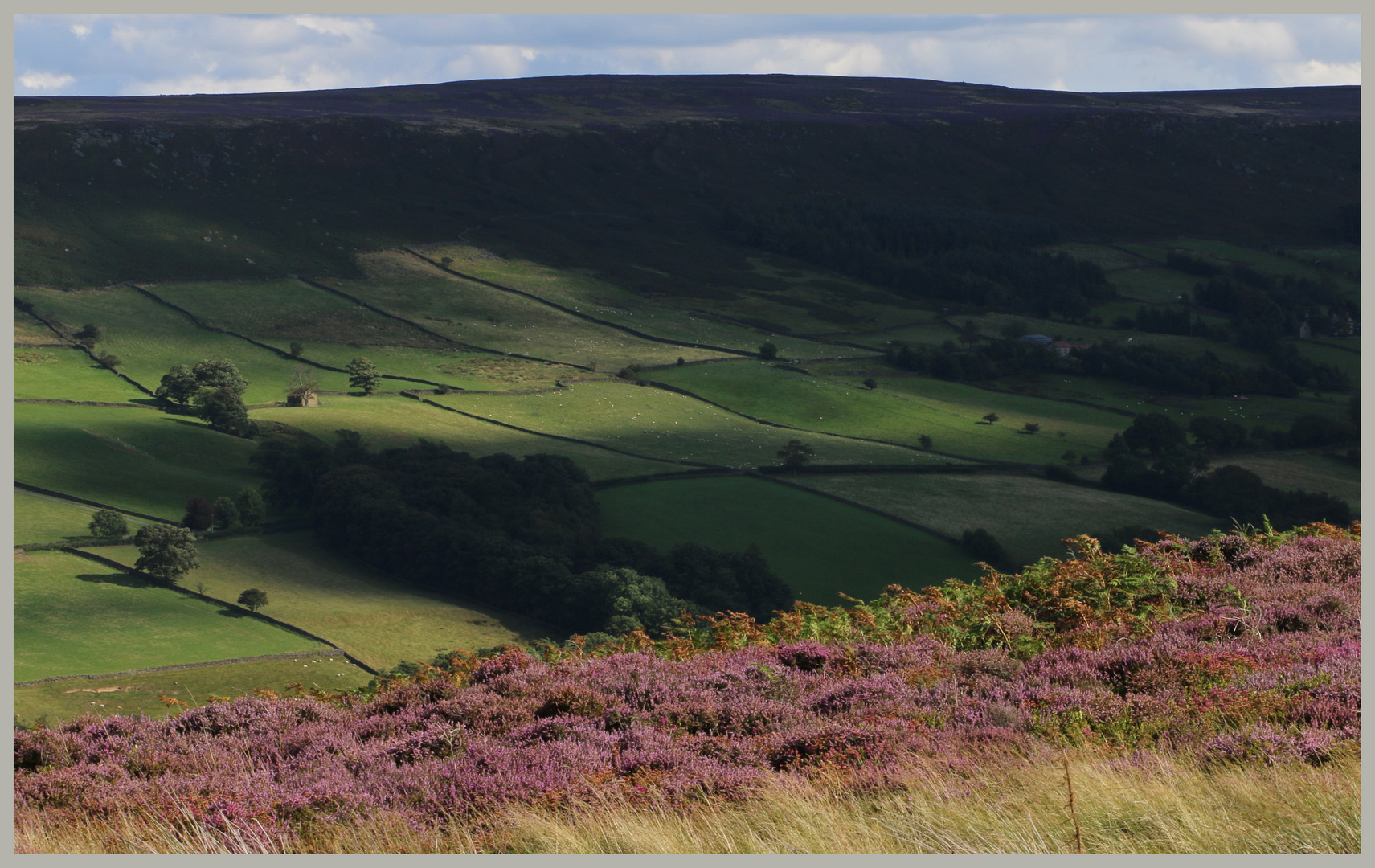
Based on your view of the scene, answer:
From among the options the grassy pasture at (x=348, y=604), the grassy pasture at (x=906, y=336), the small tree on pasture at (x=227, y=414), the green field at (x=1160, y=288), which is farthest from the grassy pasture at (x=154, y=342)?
the green field at (x=1160, y=288)

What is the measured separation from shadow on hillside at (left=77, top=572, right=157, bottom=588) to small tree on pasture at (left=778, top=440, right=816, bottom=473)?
50334mm

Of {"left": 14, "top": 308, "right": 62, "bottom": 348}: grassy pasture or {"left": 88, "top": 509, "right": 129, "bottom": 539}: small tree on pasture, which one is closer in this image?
{"left": 88, "top": 509, "right": 129, "bottom": 539}: small tree on pasture

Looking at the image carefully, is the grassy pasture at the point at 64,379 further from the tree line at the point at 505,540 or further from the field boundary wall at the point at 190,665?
the field boundary wall at the point at 190,665

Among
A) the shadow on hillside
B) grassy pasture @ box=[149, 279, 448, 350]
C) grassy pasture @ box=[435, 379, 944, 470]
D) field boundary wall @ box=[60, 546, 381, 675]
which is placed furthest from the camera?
grassy pasture @ box=[149, 279, 448, 350]

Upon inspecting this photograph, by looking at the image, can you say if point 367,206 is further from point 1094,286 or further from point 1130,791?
point 1130,791

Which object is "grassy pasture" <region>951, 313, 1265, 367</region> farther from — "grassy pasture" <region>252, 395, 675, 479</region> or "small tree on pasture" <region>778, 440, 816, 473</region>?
"grassy pasture" <region>252, 395, 675, 479</region>

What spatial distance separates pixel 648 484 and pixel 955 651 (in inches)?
3155

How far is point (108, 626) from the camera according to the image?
61.0 metres

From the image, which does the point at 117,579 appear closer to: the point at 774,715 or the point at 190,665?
the point at 190,665

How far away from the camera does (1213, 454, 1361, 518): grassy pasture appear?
99.9 meters

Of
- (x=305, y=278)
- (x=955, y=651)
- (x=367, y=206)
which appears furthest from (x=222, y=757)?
(x=367, y=206)

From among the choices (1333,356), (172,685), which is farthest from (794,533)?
(1333,356)

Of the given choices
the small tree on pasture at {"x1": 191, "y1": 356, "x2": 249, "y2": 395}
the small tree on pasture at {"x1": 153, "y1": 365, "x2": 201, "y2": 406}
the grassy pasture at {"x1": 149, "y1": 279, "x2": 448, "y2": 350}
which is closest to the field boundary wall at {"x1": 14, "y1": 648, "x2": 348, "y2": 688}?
the small tree on pasture at {"x1": 191, "y1": 356, "x2": 249, "y2": 395}

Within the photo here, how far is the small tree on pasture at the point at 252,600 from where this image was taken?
64312 millimetres
